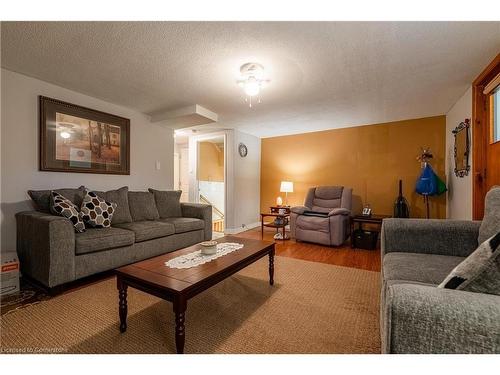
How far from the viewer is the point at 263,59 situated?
2.06 meters

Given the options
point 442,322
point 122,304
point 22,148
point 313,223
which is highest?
point 22,148

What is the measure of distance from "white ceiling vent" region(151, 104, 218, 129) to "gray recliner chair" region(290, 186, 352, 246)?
210 centimetres

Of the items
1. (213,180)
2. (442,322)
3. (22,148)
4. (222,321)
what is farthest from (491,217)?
(213,180)

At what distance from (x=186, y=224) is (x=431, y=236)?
2641 millimetres

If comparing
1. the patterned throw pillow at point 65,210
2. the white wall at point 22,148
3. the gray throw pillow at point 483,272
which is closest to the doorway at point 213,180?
the white wall at point 22,148

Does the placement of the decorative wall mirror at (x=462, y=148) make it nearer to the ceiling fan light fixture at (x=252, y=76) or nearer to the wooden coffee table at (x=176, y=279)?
the ceiling fan light fixture at (x=252, y=76)

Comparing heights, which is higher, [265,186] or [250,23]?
[250,23]

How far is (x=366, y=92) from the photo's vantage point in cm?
280

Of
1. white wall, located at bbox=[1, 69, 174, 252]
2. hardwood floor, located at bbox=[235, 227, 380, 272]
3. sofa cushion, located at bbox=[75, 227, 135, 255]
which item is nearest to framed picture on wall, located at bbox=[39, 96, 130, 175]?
white wall, located at bbox=[1, 69, 174, 252]

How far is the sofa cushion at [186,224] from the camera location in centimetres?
301

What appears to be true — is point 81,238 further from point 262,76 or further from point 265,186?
point 265,186

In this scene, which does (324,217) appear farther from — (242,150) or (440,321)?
(440,321)
